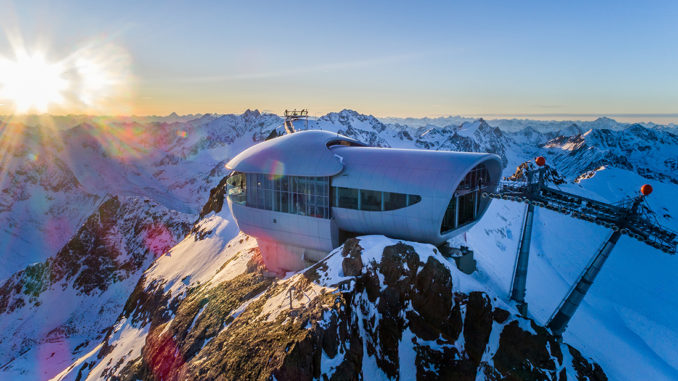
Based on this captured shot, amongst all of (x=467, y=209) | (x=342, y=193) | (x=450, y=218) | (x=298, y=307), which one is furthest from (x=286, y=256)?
(x=467, y=209)

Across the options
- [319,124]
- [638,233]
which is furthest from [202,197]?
[638,233]

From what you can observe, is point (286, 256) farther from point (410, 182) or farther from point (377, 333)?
point (410, 182)

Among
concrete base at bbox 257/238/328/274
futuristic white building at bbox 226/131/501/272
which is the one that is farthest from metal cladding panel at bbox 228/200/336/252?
concrete base at bbox 257/238/328/274

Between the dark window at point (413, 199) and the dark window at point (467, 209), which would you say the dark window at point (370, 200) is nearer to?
the dark window at point (413, 199)

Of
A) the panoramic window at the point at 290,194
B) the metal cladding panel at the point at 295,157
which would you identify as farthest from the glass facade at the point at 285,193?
the metal cladding panel at the point at 295,157

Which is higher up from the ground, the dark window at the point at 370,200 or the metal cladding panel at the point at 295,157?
the metal cladding panel at the point at 295,157

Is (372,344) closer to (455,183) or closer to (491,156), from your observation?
(455,183)

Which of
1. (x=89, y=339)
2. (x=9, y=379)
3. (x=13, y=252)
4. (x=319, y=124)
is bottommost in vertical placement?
(x=13, y=252)
